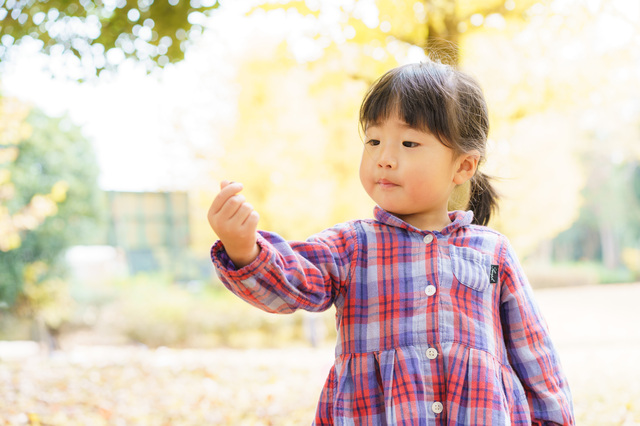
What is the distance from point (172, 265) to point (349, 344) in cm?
1352

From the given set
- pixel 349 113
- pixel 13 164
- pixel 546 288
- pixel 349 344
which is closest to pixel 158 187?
pixel 13 164

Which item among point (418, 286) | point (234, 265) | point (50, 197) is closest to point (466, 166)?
point (418, 286)

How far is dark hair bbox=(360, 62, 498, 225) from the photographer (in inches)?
49.6

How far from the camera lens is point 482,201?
5.36ft

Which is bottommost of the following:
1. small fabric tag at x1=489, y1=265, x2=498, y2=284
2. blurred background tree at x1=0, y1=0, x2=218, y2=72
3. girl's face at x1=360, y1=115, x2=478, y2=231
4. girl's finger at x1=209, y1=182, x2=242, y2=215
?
small fabric tag at x1=489, y1=265, x2=498, y2=284

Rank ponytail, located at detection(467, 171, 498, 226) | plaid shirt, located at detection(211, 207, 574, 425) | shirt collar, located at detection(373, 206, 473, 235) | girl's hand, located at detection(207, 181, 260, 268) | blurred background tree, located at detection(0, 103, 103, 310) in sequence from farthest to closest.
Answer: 1. blurred background tree, located at detection(0, 103, 103, 310)
2. ponytail, located at detection(467, 171, 498, 226)
3. shirt collar, located at detection(373, 206, 473, 235)
4. plaid shirt, located at detection(211, 207, 574, 425)
5. girl's hand, located at detection(207, 181, 260, 268)

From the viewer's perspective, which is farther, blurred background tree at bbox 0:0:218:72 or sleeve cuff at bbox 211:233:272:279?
blurred background tree at bbox 0:0:218:72

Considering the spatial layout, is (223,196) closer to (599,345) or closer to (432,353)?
(432,353)

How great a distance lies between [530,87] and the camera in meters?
5.55

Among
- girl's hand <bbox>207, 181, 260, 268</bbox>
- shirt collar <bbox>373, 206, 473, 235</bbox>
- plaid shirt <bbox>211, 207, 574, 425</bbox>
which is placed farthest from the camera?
shirt collar <bbox>373, 206, 473, 235</bbox>

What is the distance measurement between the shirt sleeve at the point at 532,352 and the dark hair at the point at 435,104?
0.90 feet

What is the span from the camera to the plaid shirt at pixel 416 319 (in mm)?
1168

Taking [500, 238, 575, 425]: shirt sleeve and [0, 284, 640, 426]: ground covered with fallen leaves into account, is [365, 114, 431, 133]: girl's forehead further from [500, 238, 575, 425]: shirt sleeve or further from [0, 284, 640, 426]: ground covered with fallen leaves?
[0, 284, 640, 426]: ground covered with fallen leaves

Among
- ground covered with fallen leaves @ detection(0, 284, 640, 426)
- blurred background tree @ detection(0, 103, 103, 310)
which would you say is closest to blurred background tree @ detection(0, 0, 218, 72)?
ground covered with fallen leaves @ detection(0, 284, 640, 426)
